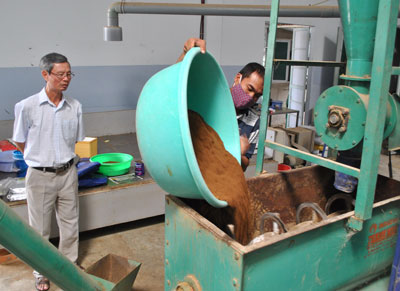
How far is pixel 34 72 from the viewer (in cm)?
395

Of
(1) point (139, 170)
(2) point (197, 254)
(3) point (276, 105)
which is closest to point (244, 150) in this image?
(2) point (197, 254)

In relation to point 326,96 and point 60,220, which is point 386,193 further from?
point 60,220

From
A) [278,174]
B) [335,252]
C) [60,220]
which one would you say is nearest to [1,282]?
[60,220]

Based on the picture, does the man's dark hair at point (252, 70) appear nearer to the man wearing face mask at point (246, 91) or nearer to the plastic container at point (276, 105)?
the man wearing face mask at point (246, 91)

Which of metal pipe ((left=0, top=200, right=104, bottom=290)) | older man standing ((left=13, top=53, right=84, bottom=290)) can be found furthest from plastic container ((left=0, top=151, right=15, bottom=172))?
metal pipe ((left=0, top=200, right=104, bottom=290))

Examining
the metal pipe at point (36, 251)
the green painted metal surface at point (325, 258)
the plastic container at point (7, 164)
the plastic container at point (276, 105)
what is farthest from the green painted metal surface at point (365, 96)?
the plastic container at point (276, 105)

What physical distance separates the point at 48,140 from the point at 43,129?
0.08m

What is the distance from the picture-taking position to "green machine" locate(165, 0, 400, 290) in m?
1.16

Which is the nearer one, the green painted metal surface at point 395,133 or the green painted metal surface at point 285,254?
the green painted metal surface at point 285,254

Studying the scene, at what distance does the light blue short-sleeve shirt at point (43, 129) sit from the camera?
2.33 metres

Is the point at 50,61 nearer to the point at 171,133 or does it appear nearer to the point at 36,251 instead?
the point at 36,251

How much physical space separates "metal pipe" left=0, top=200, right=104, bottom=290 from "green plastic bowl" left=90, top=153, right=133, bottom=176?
167cm

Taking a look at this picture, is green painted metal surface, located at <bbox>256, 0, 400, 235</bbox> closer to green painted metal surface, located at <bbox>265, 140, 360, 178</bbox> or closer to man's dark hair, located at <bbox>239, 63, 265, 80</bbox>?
green painted metal surface, located at <bbox>265, 140, 360, 178</bbox>

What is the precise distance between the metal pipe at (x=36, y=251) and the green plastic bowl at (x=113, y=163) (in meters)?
1.67
